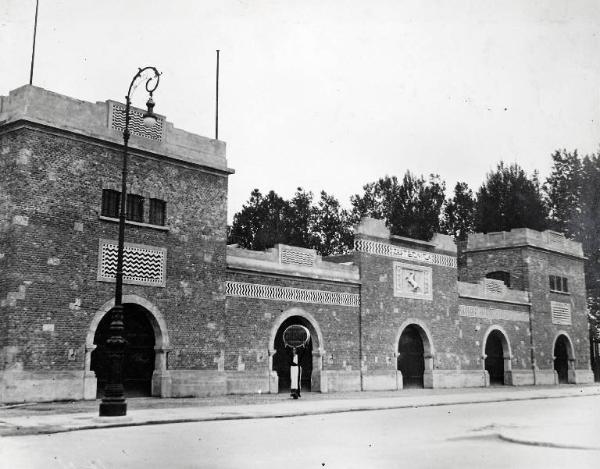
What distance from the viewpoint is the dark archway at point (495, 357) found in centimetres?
3641

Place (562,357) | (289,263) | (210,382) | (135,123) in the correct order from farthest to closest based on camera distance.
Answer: (562,357)
(289,263)
(210,382)
(135,123)

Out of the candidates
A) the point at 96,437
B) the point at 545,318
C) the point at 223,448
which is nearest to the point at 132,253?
the point at 96,437

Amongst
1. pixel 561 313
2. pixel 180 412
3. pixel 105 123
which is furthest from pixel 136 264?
pixel 561 313

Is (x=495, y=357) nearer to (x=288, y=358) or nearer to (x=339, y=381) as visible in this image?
(x=339, y=381)

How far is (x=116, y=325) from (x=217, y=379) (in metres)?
8.42

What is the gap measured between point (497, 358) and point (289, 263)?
52.5 ft

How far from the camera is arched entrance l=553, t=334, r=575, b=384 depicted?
41.0 meters

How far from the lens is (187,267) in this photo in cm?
2228

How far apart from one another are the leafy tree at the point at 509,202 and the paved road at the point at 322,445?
41623 mm

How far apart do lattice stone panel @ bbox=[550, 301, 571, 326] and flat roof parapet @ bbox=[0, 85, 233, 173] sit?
24.0 metres

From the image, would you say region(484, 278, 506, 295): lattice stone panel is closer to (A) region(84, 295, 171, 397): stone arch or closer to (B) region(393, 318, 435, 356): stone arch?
(B) region(393, 318, 435, 356): stone arch

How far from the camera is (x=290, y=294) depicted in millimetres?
25875

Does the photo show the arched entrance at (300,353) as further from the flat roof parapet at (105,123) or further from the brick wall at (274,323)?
the flat roof parapet at (105,123)

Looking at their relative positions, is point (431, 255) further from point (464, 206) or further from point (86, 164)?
point (464, 206)
